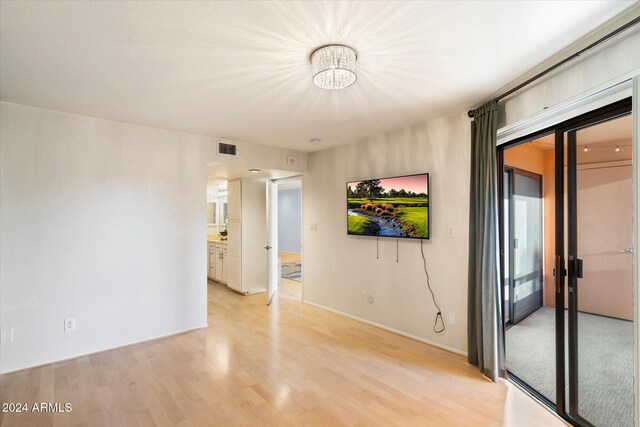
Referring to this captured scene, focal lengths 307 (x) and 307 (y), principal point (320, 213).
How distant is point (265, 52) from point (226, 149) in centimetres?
240

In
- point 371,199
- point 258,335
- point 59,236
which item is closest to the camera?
point 59,236

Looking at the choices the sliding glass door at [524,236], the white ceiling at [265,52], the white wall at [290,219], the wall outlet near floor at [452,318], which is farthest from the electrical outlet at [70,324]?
the white wall at [290,219]

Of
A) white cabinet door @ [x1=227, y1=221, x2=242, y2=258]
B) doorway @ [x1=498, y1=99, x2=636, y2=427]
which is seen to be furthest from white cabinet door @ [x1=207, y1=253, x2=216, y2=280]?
doorway @ [x1=498, y1=99, x2=636, y2=427]

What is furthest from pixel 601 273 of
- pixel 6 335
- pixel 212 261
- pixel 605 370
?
pixel 212 261

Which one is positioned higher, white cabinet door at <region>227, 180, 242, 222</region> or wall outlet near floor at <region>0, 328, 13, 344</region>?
white cabinet door at <region>227, 180, 242, 222</region>

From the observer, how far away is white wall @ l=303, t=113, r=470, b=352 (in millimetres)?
3197

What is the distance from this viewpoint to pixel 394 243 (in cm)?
381

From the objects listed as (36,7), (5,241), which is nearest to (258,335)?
(5,241)

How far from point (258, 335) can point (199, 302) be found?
0.92 metres

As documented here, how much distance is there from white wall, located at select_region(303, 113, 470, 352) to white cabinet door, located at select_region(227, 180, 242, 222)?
1.26 m

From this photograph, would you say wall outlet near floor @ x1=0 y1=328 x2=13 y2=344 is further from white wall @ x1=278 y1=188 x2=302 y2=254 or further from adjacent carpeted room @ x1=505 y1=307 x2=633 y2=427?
white wall @ x1=278 y1=188 x2=302 y2=254

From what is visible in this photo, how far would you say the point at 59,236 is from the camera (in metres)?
3.05

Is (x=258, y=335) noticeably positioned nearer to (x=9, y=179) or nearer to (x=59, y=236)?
(x=59, y=236)

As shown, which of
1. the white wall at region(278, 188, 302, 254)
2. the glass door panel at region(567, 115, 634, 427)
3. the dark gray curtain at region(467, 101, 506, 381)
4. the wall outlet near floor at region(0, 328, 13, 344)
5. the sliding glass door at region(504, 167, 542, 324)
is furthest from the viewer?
the white wall at region(278, 188, 302, 254)
